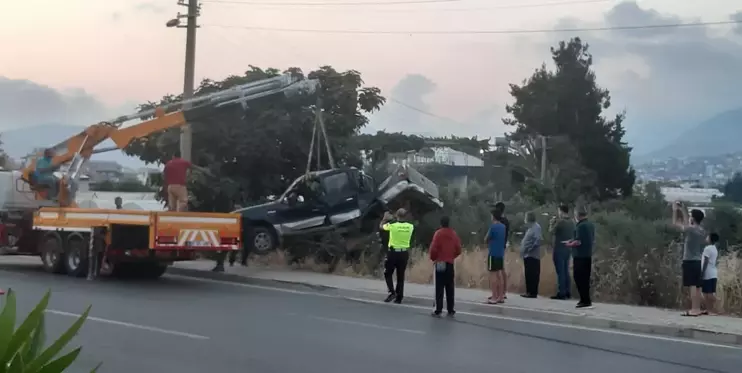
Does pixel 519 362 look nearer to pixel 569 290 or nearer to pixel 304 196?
pixel 569 290

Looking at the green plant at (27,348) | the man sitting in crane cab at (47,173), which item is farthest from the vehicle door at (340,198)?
the green plant at (27,348)

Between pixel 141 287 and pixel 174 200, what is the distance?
2.45 meters

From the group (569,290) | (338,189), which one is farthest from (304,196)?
(569,290)

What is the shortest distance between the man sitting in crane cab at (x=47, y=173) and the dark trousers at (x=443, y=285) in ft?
37.8

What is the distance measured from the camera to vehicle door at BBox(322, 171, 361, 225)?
22922 mm

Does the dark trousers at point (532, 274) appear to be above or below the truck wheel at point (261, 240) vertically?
below

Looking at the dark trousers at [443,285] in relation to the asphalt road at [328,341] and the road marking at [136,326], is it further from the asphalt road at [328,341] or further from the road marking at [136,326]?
the road marking at [136,326]

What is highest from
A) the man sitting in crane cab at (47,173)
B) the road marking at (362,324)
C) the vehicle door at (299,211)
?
the man sitting in crane cab at (47,173)

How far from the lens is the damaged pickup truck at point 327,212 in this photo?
22.7 metres

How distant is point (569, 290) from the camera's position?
1738cm

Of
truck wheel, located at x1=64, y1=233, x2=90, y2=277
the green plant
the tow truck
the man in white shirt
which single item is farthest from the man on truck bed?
the green plant

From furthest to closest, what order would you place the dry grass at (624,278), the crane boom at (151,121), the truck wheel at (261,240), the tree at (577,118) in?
the tree at (577,118) → the truck wheel at (261,240) → the crane boom at (151,121) → the dry grass at (624,278)

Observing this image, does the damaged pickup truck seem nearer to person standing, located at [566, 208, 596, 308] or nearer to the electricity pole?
the electricity pole

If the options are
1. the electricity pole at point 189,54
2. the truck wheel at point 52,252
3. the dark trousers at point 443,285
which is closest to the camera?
the dark trousers at point 443,285
